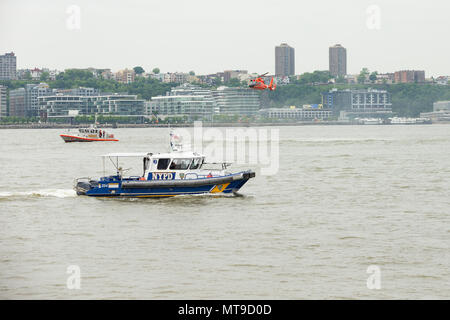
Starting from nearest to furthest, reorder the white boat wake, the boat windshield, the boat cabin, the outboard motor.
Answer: the boat cabin
the boat windshield
the outboard motor
the white boat wake

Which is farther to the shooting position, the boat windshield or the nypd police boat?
the boat windshield

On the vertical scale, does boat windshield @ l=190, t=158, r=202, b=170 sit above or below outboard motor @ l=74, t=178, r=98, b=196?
above

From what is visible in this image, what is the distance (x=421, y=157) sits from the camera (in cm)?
7525

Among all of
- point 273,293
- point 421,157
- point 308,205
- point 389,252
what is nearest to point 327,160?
point 421,157

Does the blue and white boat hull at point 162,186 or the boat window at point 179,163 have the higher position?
the boat window at point 179,163

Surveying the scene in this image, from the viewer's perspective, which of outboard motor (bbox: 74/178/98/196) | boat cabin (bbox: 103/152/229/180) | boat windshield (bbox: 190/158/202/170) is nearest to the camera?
boat cabin (bbox: 103/152/229/180)

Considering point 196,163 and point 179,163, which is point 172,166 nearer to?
point 179,163

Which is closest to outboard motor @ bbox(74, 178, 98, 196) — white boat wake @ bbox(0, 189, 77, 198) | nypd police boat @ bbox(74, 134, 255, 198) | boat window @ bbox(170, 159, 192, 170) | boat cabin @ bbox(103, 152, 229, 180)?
nypd police boat @ bbox(74, 134, 255, 198)

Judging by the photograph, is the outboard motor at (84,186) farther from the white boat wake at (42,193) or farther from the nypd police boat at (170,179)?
the white boat wake at (42,193)

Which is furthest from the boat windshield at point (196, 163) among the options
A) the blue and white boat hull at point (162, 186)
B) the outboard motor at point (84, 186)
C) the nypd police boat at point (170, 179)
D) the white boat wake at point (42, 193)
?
the white boat wake at point (42, 193)

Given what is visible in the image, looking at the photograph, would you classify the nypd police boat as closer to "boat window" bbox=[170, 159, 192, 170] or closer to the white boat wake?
"boat window" bbox=[170, 159, 192, 170]

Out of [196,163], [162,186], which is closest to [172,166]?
[162,186]
